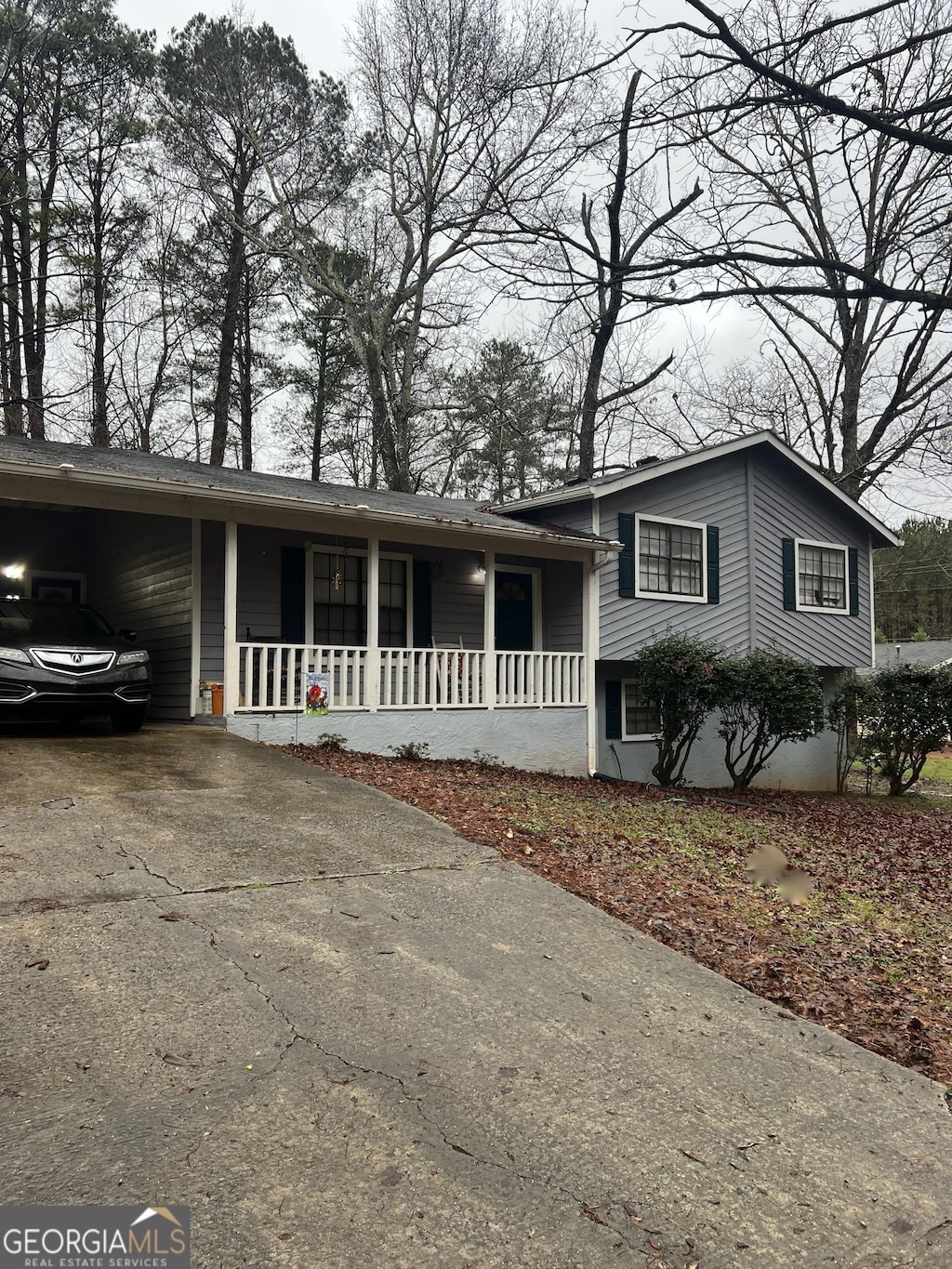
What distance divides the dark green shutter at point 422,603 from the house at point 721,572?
85.6 inches

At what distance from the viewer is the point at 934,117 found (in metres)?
6.06

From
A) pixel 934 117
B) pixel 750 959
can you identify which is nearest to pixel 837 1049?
pixel 750 959

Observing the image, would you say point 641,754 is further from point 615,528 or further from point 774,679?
point 615,528

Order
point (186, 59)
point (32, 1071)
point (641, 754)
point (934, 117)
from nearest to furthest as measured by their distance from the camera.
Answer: point (32, 1071) → point (934, 117) → point (641, 754) → point (186, 59)

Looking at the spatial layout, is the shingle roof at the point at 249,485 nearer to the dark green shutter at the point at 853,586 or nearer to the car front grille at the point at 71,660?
the car front grille at the point at 71,660

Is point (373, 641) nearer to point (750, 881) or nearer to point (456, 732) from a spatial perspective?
point (456, 732)

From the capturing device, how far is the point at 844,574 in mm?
17219

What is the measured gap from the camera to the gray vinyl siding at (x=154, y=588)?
11.2 meters

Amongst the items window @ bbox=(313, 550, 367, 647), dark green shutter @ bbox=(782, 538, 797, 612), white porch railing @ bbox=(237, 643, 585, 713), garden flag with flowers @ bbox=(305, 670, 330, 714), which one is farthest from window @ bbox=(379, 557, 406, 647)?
dark green shutter @ bbox=(782, 538, 797, 612)

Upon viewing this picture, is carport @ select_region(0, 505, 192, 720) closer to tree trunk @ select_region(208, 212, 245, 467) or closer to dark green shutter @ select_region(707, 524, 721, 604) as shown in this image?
dark green shutter @ select_region(707, 524, 721, 604)

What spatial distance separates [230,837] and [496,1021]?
8.80ft

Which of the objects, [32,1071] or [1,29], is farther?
[1,29]

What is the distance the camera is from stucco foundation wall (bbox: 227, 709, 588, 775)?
→ 9.94m

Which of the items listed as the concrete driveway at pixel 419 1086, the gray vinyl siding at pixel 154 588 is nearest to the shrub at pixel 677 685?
the gray vinyl siding at pixel 154 588
